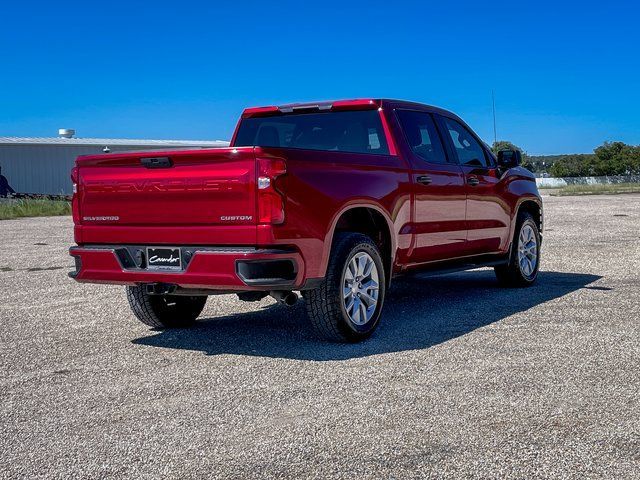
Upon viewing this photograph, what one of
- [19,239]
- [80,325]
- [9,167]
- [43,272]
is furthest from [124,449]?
[9,167]

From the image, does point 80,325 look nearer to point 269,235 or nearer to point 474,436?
point 269,235

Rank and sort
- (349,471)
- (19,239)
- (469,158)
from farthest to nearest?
1. (19,239)
2. (469,158)
3. (349,471)

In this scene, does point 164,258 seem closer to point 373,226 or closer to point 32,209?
point 373,226

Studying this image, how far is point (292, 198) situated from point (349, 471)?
2500 millimetres

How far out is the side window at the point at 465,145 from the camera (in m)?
8.42

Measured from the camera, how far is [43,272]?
11.9 m

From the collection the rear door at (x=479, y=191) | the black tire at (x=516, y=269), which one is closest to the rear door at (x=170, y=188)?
the rear door at (x=479, y=191)

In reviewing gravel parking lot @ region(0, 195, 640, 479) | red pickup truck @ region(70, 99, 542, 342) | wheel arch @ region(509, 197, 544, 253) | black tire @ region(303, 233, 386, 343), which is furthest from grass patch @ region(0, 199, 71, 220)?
black tire @ region(303, 233, 386, 343)

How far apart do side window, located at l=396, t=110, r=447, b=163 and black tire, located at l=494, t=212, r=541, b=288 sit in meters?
1.87

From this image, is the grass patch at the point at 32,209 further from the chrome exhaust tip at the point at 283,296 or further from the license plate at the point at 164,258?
the chrome exhaust tip at the point at 283,296

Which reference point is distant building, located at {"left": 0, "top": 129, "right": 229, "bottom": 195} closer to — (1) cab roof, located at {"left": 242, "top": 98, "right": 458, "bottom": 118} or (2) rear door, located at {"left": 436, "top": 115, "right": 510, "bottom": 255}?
(2) rear door, located at {"left": 436, "top": 115, "right": 510, "bottom": 255}

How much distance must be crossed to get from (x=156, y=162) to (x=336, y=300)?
5.41 ft

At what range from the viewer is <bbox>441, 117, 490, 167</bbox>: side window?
842 cm

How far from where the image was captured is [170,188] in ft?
19.5
